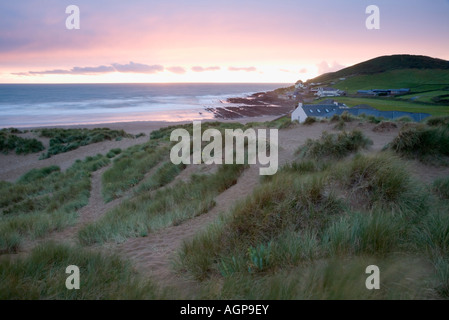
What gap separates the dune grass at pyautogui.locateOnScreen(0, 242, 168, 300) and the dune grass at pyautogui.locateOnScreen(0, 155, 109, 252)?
74.2 inches

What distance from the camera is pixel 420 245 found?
10.5 feet

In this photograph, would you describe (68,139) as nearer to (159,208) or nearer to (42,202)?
(42,202)

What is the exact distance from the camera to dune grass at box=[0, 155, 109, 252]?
6.17m

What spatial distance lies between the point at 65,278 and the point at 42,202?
10000 mm

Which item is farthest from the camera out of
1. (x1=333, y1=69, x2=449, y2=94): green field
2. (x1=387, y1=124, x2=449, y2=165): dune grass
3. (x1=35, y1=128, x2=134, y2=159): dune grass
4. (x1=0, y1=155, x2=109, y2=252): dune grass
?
(x1=333, y1=69, x2=449, y2=94): green field

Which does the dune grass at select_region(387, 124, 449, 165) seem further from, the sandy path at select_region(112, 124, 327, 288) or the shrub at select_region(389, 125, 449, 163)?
the sandy path at select_region(112, 124, 327, 288)

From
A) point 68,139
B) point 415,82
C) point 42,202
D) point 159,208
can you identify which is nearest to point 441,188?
point 159,208

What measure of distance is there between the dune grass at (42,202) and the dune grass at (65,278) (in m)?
1.88

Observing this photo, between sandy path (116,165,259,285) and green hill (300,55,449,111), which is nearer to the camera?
sandy path (116,165,259,285)

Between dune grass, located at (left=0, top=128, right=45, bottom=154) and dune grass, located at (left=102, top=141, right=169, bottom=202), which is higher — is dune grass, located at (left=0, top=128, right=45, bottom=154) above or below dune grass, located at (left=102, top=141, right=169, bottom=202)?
above

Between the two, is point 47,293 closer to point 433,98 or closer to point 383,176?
point 383,176

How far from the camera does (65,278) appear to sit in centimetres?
295

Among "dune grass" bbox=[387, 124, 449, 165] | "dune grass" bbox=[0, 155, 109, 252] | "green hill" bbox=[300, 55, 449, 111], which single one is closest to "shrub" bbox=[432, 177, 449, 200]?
"dune grass" bbox=[387, 124, 449, 165]

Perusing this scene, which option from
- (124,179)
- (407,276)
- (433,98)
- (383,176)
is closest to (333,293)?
(407,276)
